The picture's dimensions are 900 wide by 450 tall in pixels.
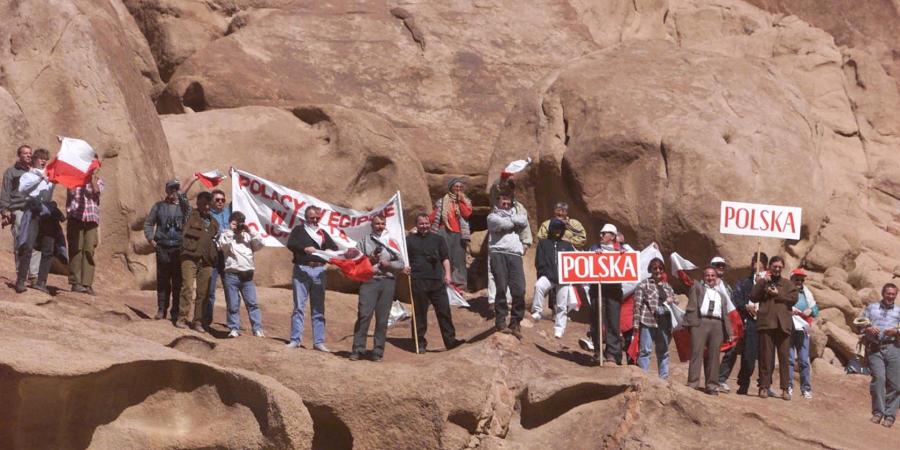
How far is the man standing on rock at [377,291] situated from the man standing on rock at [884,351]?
525 centimetres

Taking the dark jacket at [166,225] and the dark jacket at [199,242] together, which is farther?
the dark jacket at [166,225]

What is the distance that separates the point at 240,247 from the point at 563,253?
343 centimetres

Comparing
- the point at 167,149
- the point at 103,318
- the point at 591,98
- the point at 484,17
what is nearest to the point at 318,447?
the point at 103,318

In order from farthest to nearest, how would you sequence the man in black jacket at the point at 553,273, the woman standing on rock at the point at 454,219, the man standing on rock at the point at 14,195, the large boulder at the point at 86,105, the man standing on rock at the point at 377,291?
the woman standing on rock at the point at 454,219
the large boulder at the point at 86,105
the man in black jacket at the point at 553,273
the man standing on rock at the point at 377,291
the man standing on rock at the point at 14,195

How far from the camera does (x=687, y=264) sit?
18125mm

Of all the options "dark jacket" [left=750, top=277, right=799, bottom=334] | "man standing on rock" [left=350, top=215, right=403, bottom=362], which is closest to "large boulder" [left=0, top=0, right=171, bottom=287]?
"man standing on rock" [left=350, top=215, right=403, bottom=362]

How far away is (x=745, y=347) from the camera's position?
17.0 m

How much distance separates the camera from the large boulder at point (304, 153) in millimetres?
20844

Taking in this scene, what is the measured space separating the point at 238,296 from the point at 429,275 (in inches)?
80.8

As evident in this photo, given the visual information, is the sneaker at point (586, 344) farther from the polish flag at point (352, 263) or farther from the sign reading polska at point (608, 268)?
the polish flag at point (352, 263)

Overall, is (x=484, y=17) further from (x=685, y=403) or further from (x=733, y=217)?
(x=685, y=403)

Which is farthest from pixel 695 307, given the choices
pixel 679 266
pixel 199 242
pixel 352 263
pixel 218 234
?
pixel 199 242

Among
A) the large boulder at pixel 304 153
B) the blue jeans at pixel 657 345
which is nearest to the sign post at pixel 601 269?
the blue jeans at pixel 657 345

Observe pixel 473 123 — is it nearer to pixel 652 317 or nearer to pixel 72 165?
pixel 652 317
